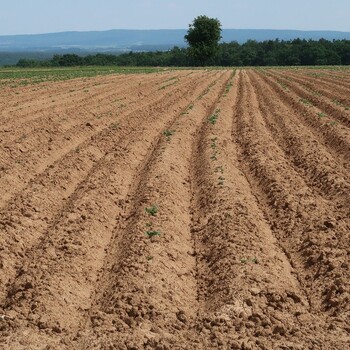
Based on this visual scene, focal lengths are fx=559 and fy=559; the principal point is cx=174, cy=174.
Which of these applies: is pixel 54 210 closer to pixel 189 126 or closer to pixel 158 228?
pixel 158 228

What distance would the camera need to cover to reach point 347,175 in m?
11.6

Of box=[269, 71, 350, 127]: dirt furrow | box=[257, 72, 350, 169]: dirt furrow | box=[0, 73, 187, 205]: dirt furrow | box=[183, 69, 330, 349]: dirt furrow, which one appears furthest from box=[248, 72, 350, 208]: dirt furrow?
box=[0, 73, 187, 205]: dirt furrow

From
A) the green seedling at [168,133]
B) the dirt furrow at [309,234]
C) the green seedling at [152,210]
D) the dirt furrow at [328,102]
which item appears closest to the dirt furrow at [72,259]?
the green seedling at [152,210]

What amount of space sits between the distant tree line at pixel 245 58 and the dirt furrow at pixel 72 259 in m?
79.8

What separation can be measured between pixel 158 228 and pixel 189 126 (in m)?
9.32

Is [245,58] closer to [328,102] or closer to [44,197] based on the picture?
[328,102]

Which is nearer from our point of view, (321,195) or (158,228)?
(158,228)

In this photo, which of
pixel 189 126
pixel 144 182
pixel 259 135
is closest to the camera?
pixel 144 182

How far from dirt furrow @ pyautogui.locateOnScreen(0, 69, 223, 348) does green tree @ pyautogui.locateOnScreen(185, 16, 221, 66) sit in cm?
7625

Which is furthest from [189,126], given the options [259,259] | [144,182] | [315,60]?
[315,60]

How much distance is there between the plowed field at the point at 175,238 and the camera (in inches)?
240

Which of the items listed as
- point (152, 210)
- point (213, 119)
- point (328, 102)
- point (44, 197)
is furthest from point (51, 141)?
point (328, 102)

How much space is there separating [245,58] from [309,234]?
9853 cm

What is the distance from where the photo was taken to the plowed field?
6090mm
